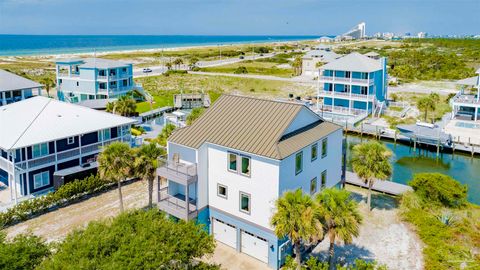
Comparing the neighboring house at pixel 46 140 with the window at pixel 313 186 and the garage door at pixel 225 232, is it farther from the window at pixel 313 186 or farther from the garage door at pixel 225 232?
the window at pixel 313 186

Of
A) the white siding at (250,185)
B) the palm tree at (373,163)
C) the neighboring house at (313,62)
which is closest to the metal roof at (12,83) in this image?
the white siding at (250,185)

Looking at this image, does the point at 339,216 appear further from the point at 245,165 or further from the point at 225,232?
the point at 225,232

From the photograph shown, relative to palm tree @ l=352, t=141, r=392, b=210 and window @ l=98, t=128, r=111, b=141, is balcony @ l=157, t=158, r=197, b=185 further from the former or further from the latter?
window @ l=98, t=128, r=111, b=141

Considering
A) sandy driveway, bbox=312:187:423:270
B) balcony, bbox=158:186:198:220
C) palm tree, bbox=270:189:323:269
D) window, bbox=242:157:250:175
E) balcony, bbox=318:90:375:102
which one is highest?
balcony, bbox=318:90:375:102

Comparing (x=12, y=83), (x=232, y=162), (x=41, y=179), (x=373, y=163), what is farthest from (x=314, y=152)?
(x=12, y=83)

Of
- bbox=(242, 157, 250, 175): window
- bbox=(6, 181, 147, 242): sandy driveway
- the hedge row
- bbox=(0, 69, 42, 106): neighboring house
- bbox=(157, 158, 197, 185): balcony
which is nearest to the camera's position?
bbox=(242, 157, 250, 175): window

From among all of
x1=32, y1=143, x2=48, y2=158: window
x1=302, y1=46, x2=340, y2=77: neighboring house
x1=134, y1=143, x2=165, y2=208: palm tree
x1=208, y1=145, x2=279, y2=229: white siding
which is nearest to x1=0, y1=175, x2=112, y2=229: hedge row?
x1=32, y1=143, x2=48, y2=158: window
